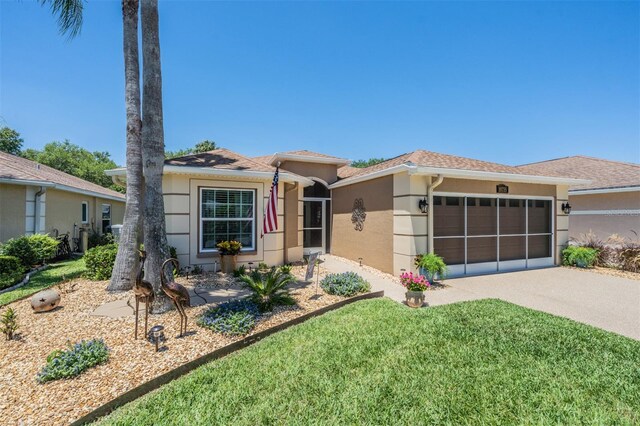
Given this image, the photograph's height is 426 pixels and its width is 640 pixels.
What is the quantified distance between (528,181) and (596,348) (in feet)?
23.6

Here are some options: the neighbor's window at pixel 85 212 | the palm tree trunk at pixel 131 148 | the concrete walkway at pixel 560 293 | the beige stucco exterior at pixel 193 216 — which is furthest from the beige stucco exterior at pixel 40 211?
the concrete walkway at pixel 560 293


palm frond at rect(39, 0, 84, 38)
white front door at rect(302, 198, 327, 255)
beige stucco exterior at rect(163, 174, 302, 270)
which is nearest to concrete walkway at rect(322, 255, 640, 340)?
beige stucco exterior at rect(163, 174, 302, 270)

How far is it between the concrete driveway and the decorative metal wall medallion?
3887mm

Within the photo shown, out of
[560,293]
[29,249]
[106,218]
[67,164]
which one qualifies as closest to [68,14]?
[29,249]

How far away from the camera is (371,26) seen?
10516 mm

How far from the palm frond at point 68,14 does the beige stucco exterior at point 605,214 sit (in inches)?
803

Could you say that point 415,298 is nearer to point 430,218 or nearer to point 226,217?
point 430,218

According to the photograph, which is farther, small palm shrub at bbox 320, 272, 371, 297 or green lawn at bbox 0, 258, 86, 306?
small palm shrub at bbox 320, 272, 371, 297

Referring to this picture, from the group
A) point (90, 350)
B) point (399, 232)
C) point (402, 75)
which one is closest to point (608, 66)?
point (402, 75)

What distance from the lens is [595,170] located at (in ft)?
45.7

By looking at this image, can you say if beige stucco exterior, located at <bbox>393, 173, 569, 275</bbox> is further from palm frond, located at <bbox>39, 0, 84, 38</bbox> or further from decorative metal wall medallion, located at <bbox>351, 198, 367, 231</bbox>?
palm frond, located at <bbox>39, 0, 84, 38</bbox>

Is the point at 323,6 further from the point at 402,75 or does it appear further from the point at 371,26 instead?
the point at 402,75

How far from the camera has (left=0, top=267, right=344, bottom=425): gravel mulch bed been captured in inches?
110

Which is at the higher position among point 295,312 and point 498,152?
point 498,152
